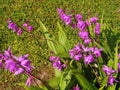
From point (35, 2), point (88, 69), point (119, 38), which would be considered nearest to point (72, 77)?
point (88, 69)

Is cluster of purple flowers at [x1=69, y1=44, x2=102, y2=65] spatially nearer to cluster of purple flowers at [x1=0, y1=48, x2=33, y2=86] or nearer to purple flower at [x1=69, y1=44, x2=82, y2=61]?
purple flower at [x1=69, y1=44, x2=82, y2=61]

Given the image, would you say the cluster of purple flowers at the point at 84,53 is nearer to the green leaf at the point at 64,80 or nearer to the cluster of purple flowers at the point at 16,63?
the green leaf at the point at 64,80

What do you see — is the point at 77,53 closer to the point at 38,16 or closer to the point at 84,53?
the point at 84,53

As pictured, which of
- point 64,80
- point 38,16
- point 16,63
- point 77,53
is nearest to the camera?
point 16,63

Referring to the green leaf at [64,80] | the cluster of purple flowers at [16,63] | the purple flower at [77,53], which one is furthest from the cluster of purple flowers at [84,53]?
the cluster of purple flowers at [16,63]

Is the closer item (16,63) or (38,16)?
(16,63)

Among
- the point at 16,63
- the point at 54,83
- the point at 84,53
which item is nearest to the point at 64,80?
the point at 54,83

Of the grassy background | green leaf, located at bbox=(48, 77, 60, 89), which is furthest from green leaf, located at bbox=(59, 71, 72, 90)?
the grassy background

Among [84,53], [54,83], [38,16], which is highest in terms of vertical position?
[84,53]

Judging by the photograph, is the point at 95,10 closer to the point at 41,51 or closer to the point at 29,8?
the point at 29,8

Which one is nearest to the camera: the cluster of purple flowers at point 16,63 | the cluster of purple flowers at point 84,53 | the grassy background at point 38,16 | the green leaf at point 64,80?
the cluster of purple flowers at point 16,63
